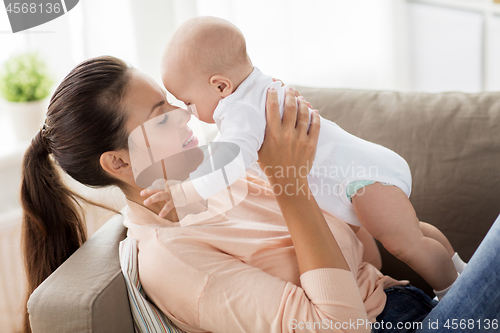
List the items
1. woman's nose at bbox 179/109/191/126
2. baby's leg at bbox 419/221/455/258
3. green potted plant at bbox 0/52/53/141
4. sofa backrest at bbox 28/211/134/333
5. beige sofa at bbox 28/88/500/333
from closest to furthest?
sofa backrest at bbox 28/211/134/333 → woman's nose at bbox 179/109/191/126 → baby's leg at bbox 419/221/455/258 → beige sofa at bbox 28/88/500/333 → green potted plant at bbox 0/52/53/141

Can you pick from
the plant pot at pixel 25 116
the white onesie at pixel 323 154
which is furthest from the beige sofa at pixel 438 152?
the plant pot at pixel 25 116

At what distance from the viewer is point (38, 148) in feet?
3.72

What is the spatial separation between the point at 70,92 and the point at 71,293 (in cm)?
45

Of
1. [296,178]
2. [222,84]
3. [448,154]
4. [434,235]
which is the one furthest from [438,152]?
[222,84]

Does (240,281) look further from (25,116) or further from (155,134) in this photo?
(25,116)

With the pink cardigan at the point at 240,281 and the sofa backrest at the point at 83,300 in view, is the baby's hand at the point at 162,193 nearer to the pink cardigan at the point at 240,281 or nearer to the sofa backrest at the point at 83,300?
the pink cardigan at the point at 240,281

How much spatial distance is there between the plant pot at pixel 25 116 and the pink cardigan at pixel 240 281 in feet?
4.08

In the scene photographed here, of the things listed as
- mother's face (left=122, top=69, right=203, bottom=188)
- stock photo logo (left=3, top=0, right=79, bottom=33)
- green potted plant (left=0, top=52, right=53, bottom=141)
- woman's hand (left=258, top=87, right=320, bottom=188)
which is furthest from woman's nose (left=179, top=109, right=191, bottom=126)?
stock photo logo (left=3, top=0, right=79, bottom=33)

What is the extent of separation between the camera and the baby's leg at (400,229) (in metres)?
1.06

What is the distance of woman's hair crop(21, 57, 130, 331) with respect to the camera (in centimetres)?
100

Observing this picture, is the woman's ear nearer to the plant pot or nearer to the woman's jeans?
the woman's jeans

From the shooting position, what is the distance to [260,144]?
3.36ft

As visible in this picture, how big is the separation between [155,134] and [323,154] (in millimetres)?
413

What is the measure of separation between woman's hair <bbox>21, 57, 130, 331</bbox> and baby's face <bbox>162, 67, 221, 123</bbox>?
0.11m
